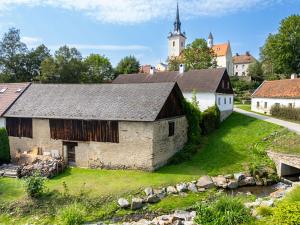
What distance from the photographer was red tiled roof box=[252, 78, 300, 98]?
3525 centimetres

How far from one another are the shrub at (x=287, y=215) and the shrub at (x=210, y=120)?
61.8 ft

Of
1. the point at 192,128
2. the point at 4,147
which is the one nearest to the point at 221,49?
the point at 192,128

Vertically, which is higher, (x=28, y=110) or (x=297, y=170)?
(x=28, y=110)

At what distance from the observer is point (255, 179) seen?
1914cm

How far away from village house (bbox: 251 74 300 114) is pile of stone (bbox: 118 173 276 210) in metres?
19.5

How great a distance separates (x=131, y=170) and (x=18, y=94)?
14121 millimetres

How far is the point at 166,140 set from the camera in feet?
71.8

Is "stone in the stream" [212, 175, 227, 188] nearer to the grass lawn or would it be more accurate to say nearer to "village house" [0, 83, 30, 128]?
the grass lawn

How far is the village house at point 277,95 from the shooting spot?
34694mm

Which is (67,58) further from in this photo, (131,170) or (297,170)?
(297,170)

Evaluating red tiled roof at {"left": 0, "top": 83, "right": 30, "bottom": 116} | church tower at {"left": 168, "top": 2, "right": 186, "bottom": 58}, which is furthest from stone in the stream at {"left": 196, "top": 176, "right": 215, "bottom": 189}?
church tower at {"left": 168, "top": 2, "right": 186, "bottom": 58}

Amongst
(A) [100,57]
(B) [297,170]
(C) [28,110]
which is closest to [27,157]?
(C) [28,110]

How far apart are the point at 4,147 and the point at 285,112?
30.8m

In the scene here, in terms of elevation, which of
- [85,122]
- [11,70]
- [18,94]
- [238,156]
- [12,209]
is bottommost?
[12,209]
